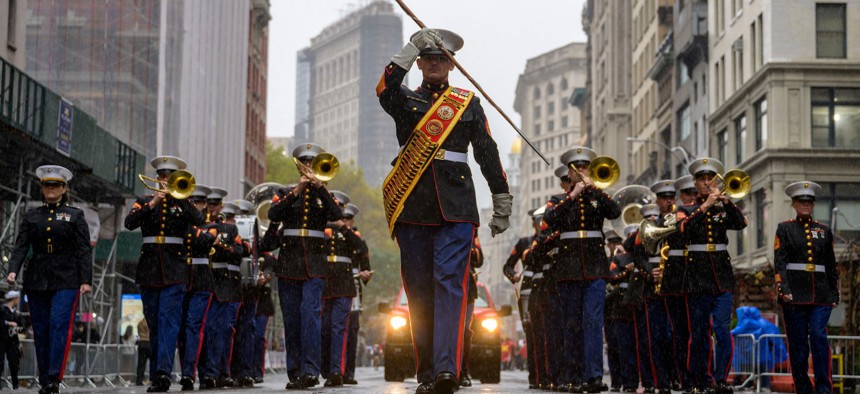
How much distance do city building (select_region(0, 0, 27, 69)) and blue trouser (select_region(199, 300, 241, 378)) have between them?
1603 cm

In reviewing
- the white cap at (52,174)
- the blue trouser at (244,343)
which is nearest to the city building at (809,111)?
the blue trouser at (244,343)

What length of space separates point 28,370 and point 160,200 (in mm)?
8866

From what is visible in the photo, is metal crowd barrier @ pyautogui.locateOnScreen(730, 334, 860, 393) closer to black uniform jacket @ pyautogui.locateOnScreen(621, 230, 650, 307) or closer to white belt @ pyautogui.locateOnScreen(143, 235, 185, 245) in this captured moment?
black uniform jacket @ pyautogui.locateOnScreen(621, 230, 650, 307)

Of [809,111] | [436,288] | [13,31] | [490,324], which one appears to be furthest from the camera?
[809,111]

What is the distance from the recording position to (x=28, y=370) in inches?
877

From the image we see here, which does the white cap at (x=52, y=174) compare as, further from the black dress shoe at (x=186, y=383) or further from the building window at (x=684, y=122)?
the building window at (x=684, y=122)

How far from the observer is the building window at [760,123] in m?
50.7

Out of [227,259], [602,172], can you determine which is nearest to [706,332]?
[602,172]

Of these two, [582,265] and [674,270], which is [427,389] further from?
[674,270]

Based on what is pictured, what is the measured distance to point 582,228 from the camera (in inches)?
585

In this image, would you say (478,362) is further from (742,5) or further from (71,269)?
(742,5)

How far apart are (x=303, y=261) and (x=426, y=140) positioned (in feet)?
17.3

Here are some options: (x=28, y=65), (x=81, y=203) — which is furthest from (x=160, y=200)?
(x=28, y=65)

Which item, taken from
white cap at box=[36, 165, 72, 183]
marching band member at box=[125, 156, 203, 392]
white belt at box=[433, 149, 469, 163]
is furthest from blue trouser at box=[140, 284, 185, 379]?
white belt at box=[433, 149, 469, 163]
